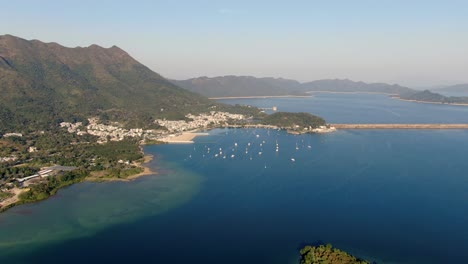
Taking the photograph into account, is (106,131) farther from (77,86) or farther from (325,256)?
(325,256)

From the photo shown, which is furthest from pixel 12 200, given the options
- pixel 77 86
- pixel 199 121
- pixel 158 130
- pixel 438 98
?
pixel 438 98

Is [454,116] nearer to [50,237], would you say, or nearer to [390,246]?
[390,246]

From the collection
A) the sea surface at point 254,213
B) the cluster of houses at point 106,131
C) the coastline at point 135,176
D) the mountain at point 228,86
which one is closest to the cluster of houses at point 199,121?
the cluster of houses at point 106,131

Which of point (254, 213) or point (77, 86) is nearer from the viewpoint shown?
point (254, 213)

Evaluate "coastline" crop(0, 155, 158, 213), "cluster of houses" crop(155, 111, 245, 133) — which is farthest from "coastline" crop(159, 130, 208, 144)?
"coastline" crop(0, 155, 158, 213)

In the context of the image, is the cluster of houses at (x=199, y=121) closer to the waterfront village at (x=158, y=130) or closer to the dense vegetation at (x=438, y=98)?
the waterfront village at (x=158, y=130)

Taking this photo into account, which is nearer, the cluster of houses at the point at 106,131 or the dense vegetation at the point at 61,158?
the dense vegetation at the point at 61,158

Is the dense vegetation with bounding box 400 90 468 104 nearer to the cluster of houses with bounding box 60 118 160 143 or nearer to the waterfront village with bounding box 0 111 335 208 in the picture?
the waterfront village with bounding box 0 111 335 208
